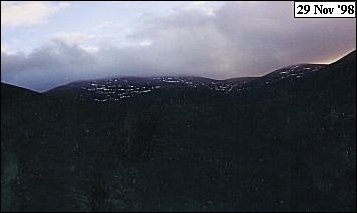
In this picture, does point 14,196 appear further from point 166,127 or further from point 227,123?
point 227,123

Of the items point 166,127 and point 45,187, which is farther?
point 166,127

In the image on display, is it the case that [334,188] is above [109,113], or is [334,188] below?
below

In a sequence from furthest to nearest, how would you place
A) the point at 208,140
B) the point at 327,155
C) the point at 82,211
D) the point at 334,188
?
the point at 208,140, the point at 327,155, the point at 334,188, the point at 82,211

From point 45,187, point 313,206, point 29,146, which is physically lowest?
point 313,206

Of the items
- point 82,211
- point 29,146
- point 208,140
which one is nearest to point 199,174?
point 208,140

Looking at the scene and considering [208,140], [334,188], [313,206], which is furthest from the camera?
[208,140]

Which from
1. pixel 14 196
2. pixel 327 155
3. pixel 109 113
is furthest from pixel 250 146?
pixel 14 196

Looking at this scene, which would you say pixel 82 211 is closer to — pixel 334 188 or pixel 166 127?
pixel 166 127
